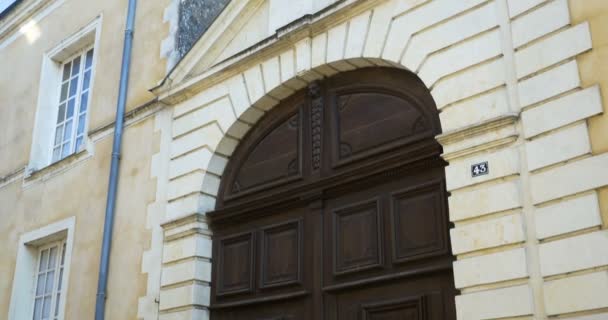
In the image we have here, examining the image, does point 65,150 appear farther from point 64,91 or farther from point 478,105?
point 478,105

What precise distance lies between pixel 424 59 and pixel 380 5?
0.68 m

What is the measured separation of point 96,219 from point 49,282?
1.11m

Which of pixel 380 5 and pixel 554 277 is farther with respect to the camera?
pixel 380 5

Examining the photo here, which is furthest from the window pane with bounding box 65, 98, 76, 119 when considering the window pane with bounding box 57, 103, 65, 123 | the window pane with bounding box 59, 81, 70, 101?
the window pane with bounding box 59, 81, 70, 101

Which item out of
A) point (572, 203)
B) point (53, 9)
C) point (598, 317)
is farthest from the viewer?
point (53, 9)

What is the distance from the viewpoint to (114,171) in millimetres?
7598

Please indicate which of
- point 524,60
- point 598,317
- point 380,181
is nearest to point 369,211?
point 380,181

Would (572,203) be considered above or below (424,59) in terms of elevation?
below

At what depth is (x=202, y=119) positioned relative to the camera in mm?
6973

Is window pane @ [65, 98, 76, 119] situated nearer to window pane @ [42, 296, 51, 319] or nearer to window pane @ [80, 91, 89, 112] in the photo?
window pane @ [80, 91, 89, 112]

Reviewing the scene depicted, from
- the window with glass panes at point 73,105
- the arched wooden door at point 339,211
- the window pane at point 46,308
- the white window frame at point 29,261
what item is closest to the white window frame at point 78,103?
the window with glass panes at point 73,105

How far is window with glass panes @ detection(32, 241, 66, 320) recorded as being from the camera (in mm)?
7980

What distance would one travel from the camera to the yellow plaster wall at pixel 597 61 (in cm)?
425

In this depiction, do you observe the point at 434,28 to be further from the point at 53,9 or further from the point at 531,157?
the point at 53,9
